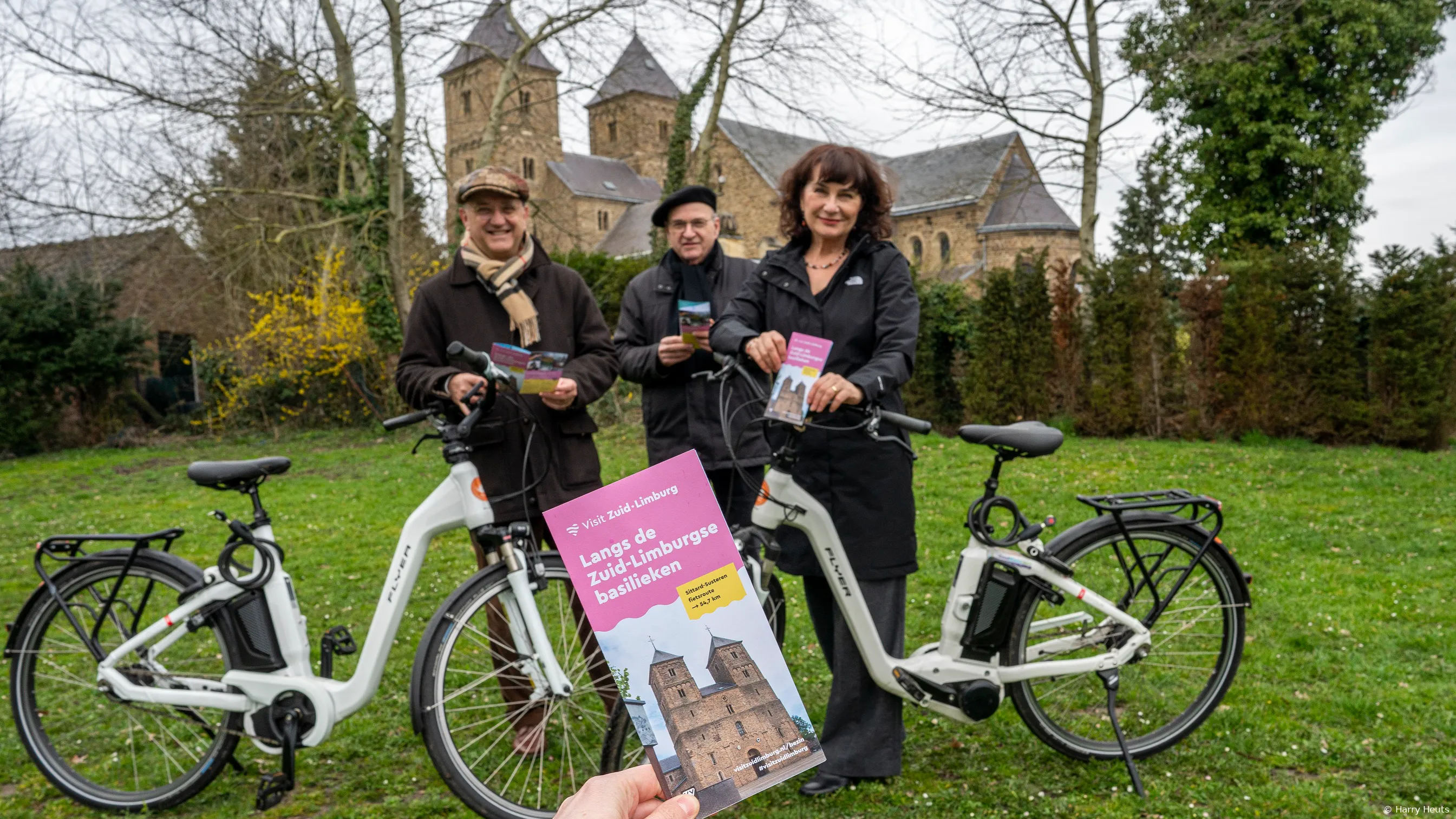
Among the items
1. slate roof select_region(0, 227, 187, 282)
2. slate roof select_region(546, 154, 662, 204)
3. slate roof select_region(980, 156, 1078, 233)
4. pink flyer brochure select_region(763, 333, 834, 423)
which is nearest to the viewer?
pink flyer brochure select_region(763, 333, 834, 423)

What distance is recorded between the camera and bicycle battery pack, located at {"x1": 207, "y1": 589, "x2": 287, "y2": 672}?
126 inches

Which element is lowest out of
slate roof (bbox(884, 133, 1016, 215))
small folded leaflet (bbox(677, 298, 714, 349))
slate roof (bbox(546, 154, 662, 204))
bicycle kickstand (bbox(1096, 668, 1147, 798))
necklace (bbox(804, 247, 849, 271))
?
bicycle kickstand (bbox(1096, 668, 1147, 798))

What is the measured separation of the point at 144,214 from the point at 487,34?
8088 millimetres

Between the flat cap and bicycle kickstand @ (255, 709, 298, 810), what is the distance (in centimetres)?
183

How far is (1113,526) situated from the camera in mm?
3268

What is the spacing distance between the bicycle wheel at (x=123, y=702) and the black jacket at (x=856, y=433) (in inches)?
81.7

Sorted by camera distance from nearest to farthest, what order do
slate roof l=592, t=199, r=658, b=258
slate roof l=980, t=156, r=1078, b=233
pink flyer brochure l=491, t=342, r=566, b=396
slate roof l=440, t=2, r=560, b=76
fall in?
pink flyer brochure l=491, t=342, r=566, b=396 < slate roof l=440, t=2, r=560, b=76 < slate roof l=980, t=156, r=1078, b=233 < slate roof l=592, t=199, r=658, b=258

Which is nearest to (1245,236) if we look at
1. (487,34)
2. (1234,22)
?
(1234,22)

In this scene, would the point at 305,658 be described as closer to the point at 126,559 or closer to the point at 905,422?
the point at 126,559

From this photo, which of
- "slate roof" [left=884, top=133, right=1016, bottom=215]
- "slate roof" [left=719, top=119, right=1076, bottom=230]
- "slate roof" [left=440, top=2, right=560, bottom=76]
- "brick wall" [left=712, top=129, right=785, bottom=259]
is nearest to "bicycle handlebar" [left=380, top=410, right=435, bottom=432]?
"slate roof" [left=440, top=2, right=560, bottom=76]

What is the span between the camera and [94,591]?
3.39 meters

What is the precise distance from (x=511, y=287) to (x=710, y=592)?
8.30 feet

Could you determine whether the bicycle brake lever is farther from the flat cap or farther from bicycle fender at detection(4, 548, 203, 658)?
bicycle fender at detection(4, 548, 203, 658)

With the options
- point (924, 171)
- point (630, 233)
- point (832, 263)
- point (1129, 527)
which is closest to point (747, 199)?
point (924, 171)
